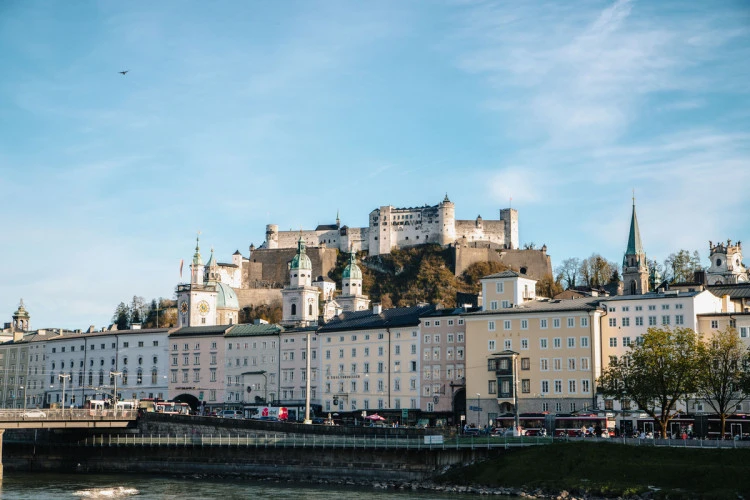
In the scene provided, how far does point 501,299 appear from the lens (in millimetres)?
99750

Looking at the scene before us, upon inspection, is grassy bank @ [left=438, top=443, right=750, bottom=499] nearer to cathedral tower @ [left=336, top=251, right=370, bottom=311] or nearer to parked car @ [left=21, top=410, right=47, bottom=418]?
parked car @ [left=21, top=410, right=47, bottom=418]

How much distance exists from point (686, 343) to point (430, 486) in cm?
2290

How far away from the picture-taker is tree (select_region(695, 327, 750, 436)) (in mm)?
76312

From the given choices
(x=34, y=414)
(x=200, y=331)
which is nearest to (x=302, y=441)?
(x=34, y=414)

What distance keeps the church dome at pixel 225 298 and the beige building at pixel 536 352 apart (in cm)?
7183

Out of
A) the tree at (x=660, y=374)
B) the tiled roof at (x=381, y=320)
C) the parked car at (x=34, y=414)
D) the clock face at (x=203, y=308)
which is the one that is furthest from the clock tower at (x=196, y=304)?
the tree at (x=660, y=374)

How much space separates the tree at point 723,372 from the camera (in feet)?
250

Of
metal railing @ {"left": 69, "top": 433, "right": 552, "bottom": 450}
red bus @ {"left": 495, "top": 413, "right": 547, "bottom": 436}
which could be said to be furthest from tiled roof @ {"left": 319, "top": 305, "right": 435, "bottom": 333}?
metal railing @ {"left": 69, "top": 433, "right": 552, "bottom": 450}

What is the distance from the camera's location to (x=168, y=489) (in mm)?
71250

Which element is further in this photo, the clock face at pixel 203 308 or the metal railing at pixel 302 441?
the clock face at pixel 203 308

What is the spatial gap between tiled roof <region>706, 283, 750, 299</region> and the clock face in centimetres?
7347

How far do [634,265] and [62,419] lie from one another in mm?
78903

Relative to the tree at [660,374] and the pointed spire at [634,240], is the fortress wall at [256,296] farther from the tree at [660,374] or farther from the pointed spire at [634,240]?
the tree at [660,374]

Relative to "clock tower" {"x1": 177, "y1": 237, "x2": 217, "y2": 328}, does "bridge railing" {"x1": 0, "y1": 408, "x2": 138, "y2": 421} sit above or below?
below
